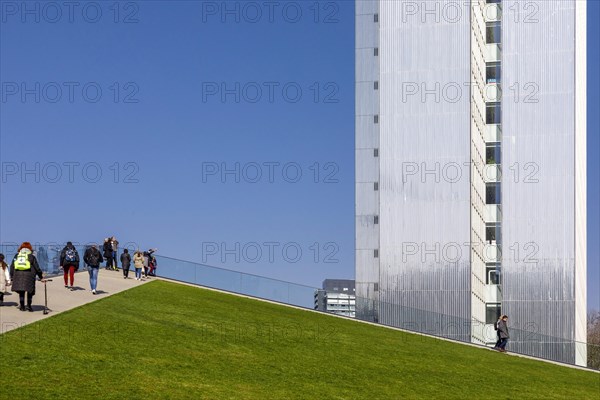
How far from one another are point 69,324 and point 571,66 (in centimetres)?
5139

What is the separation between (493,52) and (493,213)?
1171 centimetres

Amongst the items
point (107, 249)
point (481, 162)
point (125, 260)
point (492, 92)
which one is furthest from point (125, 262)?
point (492, 92)

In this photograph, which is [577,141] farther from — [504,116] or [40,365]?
[40,365]

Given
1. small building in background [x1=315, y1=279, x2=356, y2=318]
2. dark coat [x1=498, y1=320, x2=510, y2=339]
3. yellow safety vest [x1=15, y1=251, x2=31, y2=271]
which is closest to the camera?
yellow safety vest [x1=15, y1=251, x2=31, y2=271]

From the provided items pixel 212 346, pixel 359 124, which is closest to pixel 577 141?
pixel 359 124

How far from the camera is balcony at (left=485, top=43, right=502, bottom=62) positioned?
Answer: 73688 millimetres

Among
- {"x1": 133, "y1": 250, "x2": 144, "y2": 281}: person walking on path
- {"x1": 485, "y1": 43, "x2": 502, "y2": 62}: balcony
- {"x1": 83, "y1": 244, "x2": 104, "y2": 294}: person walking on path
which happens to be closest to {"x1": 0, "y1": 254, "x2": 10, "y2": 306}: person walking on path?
{"x1": 83, "y1": 244, "x2": 104, "y2": 294}: person walking on path

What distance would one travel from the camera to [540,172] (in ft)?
230

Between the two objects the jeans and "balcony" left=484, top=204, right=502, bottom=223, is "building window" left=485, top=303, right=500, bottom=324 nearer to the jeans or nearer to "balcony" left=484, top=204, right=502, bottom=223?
"balcony" left=484, top=204, right=502, bottom=223

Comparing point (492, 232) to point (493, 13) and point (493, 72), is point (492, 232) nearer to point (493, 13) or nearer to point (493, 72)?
point (493, 72)

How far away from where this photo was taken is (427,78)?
7112 cm

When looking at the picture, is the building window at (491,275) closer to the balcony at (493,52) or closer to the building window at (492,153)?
the building window at (492,153)

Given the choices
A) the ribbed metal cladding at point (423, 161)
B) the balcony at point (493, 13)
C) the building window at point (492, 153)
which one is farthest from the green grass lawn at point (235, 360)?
the balcony at point (493, 13)

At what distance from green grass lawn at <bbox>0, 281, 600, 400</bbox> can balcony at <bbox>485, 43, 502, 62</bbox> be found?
38.6m
